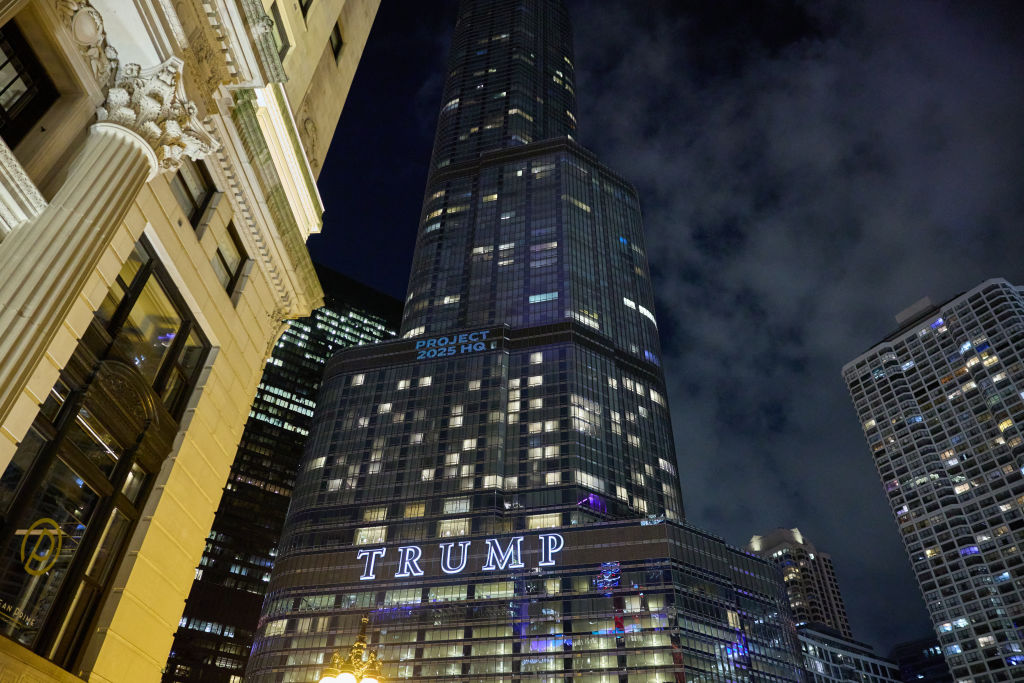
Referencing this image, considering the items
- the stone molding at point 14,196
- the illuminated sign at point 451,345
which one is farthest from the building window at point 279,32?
the illuminated sign at point 451,345

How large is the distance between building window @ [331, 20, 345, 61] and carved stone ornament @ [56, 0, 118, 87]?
57.1 ft

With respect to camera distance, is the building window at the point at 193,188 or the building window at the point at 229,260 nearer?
the building window at the point at 193,188

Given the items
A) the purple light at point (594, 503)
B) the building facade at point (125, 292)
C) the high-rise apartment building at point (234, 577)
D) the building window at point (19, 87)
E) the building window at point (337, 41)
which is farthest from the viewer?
the high-rise apartment building at point (234, 577)

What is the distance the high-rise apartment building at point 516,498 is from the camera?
118688 mm

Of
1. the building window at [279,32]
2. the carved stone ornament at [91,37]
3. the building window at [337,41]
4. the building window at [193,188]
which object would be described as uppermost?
the building window at [337,41]

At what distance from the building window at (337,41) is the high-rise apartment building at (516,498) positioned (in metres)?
104

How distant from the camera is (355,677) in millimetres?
14344

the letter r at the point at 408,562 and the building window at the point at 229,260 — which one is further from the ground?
the letter r at the point at 408,562

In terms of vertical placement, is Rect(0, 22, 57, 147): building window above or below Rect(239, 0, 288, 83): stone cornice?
below

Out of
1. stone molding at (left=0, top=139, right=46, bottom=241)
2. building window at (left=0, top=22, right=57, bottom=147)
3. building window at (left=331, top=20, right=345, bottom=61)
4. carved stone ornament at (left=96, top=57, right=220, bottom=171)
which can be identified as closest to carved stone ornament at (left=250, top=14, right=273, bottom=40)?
carved stone ornament at (left=96, top=57, right=220, bottom=171)

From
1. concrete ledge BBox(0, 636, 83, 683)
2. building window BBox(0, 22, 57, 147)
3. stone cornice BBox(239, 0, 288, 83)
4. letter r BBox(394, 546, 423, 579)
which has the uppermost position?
letter r BBox(394, 546, 423, 579)

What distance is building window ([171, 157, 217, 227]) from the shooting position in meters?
21.3

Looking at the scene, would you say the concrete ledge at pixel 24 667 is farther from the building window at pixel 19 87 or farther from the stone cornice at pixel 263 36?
the stone cornice at pixel 263 36

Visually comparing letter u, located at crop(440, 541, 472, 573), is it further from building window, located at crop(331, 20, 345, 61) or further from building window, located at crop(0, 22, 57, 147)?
building window, located at crop(0, 22, 57, 147)
